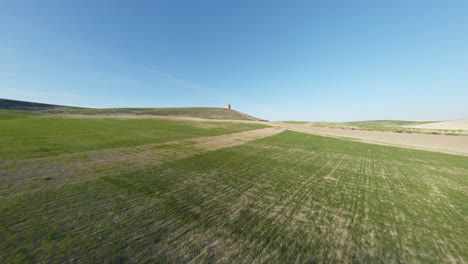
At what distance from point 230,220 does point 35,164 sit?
1155 centimetres

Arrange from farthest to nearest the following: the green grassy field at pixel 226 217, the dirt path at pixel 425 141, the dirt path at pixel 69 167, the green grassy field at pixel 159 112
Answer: the green grassy field at pixel 159 112, the dirt path at pixel 425 141, the dirt path at pixel 69 167, the green grassy field at pixel 226 217

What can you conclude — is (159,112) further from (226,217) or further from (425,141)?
(425,141)

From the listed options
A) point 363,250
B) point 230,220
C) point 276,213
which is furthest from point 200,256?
point 363,250

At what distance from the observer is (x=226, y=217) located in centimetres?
486

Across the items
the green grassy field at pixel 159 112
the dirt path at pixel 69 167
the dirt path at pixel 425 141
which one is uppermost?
the green grassy field at pixel 159 112

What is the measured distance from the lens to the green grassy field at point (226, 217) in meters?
3.53

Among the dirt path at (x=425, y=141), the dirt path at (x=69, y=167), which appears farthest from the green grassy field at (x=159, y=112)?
the dirt path at (x=69, y=167)

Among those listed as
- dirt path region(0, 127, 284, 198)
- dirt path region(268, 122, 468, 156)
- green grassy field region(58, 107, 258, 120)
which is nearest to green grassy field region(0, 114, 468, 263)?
dirt path region(0, 127, 284, 198)

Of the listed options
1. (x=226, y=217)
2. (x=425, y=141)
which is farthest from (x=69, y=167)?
(x=425, y=141)

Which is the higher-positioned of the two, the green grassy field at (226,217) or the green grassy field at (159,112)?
the green grassy field at (159,112)

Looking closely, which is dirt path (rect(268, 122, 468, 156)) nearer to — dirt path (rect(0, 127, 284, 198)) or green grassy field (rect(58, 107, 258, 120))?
dirt path (rect(0, 127, 284, 198))

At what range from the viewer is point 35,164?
8.52 meters

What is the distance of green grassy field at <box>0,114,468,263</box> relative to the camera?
3.53 metres

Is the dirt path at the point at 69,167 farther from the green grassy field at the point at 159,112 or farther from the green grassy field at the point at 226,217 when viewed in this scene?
the green grassy field at the point at 159,112
